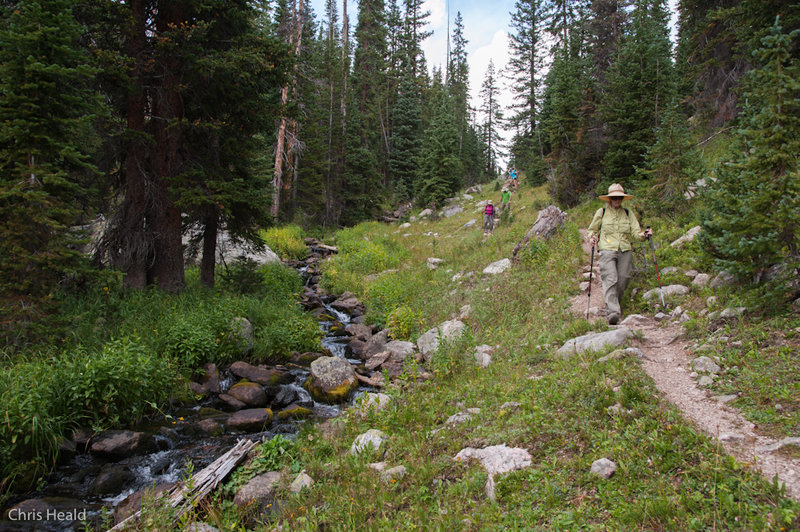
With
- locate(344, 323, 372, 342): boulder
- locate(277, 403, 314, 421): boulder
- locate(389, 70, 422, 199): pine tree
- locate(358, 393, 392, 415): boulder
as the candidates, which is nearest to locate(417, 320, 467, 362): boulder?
locate(358, 393, 392, 415): boulder

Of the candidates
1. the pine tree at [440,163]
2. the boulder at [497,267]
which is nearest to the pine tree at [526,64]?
the pine tree at [440,163]

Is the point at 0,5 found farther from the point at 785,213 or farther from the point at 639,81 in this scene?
the point at 639,81

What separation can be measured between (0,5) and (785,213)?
1342 centimetres

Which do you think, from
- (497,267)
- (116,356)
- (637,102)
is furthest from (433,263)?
(116,356)

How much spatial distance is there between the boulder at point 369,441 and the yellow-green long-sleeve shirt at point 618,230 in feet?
17.5

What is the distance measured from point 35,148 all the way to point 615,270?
34.4ft

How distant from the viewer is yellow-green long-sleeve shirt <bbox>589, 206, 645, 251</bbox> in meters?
7.51

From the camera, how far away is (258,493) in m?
4.75

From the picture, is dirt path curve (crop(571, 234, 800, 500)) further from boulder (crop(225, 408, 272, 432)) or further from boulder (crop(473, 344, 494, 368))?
boulder (crop(225, 408, 272, 432))

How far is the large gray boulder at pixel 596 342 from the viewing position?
597 cm

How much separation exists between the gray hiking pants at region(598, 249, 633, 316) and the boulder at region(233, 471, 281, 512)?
6145mm

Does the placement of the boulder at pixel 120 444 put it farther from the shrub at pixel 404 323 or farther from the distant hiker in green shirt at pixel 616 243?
the distant hiker in green shirt at pixel 616 243

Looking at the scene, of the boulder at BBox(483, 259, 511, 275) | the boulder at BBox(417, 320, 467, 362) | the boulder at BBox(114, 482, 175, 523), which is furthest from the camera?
the boulder at BBox(483, 259, 511, 275)

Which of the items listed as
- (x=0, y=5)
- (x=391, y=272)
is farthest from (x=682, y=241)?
(x=0, y=5)
